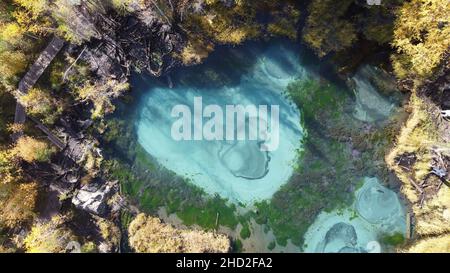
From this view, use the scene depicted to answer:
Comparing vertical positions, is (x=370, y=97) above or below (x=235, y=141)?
above

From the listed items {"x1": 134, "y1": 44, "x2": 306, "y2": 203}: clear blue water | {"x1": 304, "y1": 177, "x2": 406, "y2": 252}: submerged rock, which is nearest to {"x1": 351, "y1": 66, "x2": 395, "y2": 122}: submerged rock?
{"x1": 134, "y1": 44, "x2": 306, "y2": 203}: clear blue water

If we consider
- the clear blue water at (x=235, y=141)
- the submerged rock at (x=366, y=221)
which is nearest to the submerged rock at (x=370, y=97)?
the clear blue water at (x=235, y=141)

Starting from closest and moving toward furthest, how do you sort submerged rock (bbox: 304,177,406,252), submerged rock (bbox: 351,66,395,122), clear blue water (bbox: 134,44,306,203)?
submerged rock (bbox: 351,66,395,122) < submerged rock (bbox: 304,177,406,252) < clear blue water (bbox: 134,44,306,203)

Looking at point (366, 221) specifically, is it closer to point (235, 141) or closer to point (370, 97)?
point (370, 97)

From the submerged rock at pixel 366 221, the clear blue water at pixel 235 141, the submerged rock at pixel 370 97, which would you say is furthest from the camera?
the clear blue water at pixel 235 141

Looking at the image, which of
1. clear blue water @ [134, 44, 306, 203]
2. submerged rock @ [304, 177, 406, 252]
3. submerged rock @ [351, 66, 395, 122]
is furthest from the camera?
clear blue water @ [134, 44, 306, 203]

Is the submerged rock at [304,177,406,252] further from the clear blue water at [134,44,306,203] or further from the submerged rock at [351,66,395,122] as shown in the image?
the clear blue water at [134,44,306,203]

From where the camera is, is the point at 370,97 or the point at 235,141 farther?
the point at 235,141

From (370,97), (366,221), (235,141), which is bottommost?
(366,221)

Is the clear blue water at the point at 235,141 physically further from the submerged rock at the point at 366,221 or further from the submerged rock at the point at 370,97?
the submerged rock at the point at 366,221

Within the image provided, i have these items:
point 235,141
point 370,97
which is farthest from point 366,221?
point 235,141
